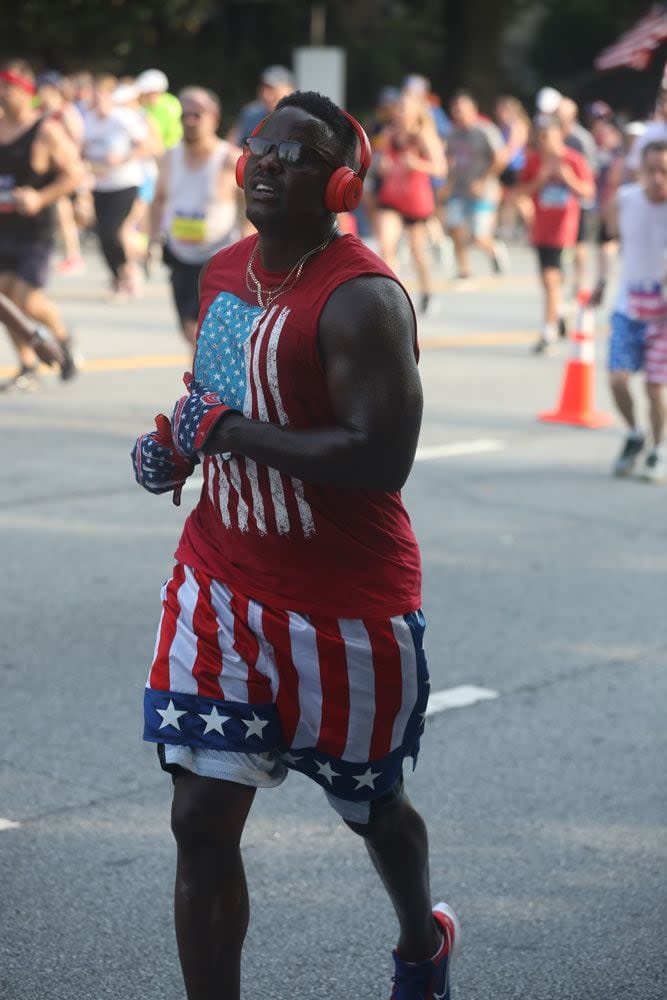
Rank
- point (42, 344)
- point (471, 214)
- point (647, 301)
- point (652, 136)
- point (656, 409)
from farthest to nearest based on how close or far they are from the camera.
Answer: point (471, 214) < point (656, 409) < point (652, 136) < point (647, 301) < point (42, 344)

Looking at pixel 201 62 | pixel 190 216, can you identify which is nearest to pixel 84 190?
pixel 190 216

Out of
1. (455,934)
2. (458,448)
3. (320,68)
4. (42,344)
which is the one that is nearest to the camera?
(455,934)

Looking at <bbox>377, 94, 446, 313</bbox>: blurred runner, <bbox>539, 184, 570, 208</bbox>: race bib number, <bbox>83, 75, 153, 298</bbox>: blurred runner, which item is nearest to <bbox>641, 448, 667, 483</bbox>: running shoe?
<bbox>539, 184, 570, 208</bbox>: race bib number

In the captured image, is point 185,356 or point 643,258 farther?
point 185,356

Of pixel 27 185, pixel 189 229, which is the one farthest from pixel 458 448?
pixel 27 185

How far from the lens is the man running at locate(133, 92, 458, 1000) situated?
9.98ft

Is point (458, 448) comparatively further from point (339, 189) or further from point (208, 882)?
point (208, 882)

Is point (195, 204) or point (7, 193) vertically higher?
point (195, 204)

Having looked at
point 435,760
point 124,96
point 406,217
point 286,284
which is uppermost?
point 286,284

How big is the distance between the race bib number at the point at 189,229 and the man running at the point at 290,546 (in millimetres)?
7590

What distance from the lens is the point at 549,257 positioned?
14.9 meters

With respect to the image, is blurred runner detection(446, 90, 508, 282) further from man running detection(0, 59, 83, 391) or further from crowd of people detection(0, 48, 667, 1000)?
crowd of people detection(0, 48, 667, 1000)

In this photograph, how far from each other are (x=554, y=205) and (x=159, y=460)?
12.1 meters

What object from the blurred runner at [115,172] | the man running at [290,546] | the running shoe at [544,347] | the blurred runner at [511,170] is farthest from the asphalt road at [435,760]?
the blurred runner at [511,170]
